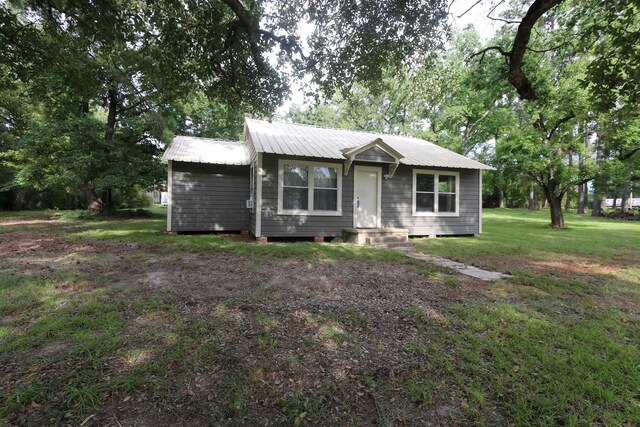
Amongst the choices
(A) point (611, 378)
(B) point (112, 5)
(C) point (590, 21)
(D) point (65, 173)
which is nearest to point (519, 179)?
(C) point (590, 21)

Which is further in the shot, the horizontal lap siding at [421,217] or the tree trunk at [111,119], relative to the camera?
the tree trunk at [111,119]

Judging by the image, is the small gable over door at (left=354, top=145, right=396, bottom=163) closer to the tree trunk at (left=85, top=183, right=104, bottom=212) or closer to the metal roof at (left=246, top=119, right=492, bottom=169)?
the metal roof at (left=246, top=119, right=492, bottom=169)

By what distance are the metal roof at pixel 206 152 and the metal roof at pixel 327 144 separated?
1194mm

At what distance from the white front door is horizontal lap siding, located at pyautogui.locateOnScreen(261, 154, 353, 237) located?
0.25 meters

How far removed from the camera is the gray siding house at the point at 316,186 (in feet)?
30.9

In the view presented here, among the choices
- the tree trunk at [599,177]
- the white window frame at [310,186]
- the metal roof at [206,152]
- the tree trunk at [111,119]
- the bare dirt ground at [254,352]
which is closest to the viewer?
the bare dirt ground at [254,352]

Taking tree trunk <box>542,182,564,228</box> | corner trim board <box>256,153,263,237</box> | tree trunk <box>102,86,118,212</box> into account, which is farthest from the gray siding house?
tree trunk <box>102,86,118,212</box>

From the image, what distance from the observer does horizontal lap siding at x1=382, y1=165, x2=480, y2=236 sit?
10.7m

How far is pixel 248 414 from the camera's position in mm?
1953

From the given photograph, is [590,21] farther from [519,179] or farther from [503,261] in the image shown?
[519,179]

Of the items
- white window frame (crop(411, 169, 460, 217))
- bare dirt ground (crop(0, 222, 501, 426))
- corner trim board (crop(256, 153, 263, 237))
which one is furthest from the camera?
white window frame (crop(411, 169, 460, 217))

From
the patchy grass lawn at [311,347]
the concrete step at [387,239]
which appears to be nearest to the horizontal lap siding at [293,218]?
the concrete step at [387,239]

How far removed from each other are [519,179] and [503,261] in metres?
10.4

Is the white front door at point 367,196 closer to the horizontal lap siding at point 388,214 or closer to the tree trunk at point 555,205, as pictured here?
the horizontal lap siding at point 388,214
